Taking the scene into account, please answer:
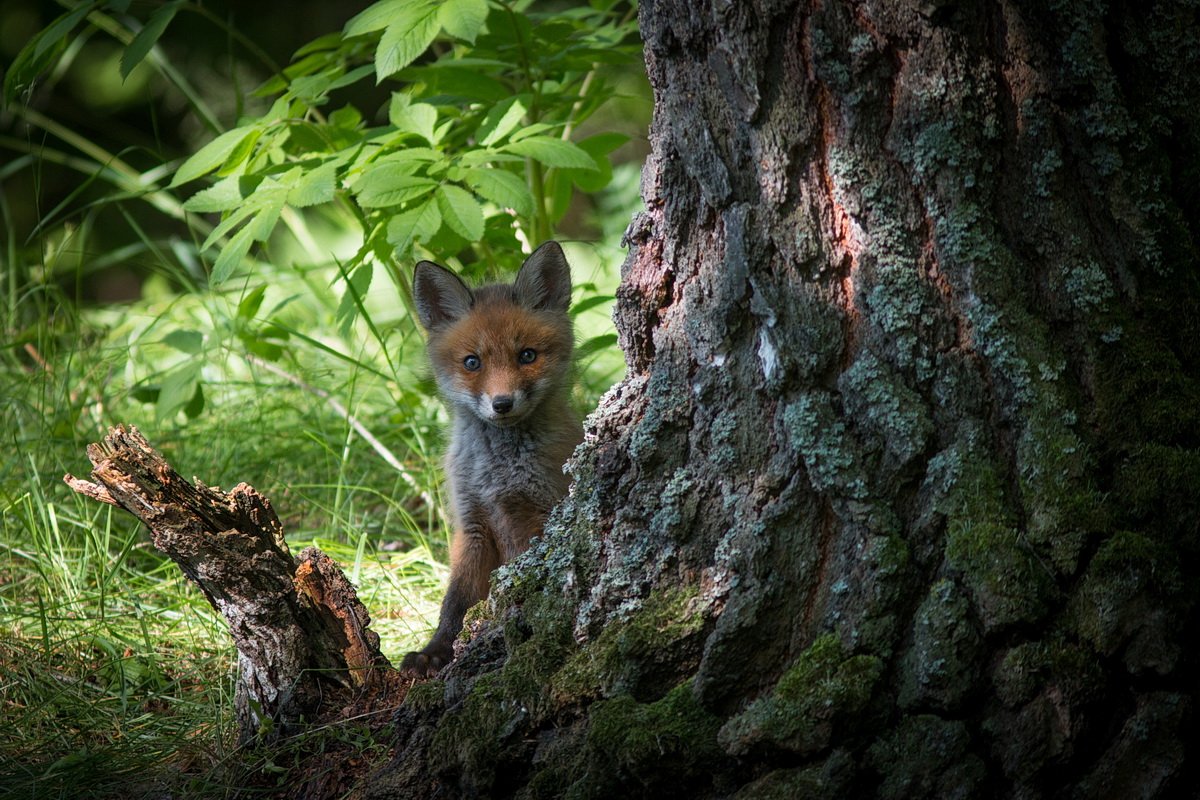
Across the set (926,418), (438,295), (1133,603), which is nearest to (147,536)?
(438,295)

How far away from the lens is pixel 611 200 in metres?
8.12

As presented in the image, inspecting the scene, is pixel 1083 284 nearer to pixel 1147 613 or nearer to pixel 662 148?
pixel 1147 613

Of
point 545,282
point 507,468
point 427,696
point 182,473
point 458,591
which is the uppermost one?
point 545,282

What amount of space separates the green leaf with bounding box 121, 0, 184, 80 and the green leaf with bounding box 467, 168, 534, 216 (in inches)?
45.3

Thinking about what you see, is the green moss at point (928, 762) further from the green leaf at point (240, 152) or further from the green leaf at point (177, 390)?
the green leaf at point (177, 390)

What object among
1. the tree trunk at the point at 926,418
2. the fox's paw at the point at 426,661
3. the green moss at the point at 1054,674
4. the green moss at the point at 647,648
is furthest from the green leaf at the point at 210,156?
the green moss at the point at 1054,674

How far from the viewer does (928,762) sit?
2059 mm

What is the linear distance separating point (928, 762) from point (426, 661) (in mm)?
1625

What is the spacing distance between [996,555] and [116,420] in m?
4.36

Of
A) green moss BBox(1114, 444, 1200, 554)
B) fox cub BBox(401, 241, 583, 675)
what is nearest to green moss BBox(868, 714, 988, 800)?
green moss BBox(1114, 444, 1200, 554)

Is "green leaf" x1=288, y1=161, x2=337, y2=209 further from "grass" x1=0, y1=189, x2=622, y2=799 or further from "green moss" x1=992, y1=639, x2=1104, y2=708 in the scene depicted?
"green moss" x1=992, y1=639, x2=1104, y2=708

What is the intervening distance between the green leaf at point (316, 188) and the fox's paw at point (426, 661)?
151 cm

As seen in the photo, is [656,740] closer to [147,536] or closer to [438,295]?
[438,295]

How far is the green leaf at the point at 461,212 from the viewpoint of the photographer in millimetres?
3449
